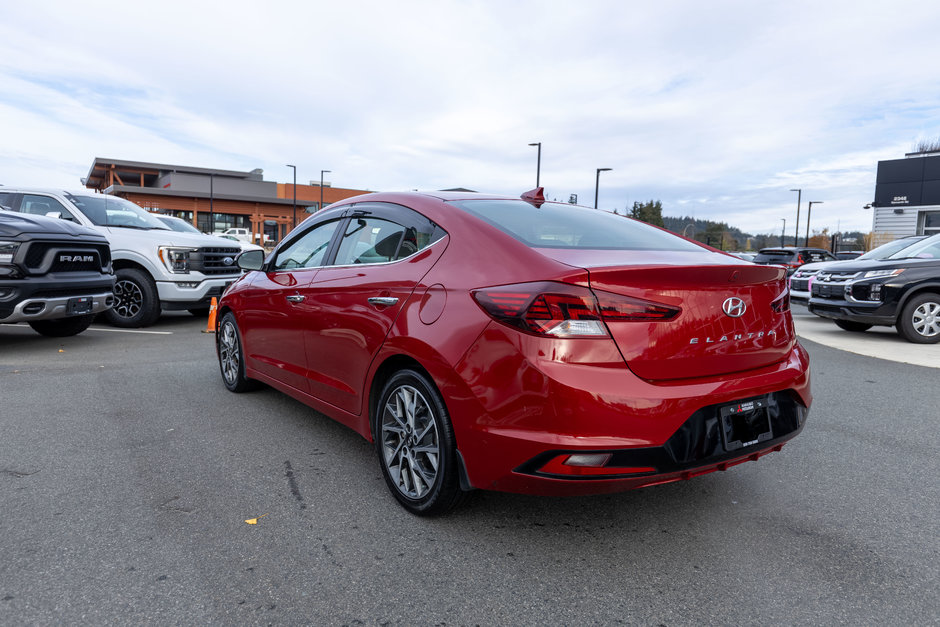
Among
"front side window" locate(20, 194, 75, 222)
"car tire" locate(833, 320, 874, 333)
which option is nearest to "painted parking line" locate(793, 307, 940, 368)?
"car tire" locate(833, 320, 874, 333)

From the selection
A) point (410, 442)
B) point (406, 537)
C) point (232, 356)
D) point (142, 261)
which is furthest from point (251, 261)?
point (142, 261)

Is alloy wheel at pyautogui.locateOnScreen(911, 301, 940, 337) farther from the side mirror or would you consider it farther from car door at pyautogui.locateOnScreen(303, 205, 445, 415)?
the side mirror

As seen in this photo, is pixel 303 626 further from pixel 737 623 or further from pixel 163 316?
pixel 163 316

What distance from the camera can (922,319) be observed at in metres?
8.69

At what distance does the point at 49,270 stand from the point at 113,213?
3.13 m

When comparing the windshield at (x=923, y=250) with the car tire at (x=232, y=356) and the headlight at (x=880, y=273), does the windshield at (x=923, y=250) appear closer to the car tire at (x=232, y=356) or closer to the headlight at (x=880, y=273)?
the headlight at (x=880, y=273)

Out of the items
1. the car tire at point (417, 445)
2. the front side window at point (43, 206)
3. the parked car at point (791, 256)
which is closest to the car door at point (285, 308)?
the car tire at point (417, 445)

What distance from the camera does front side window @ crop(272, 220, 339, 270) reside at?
13.3 ft

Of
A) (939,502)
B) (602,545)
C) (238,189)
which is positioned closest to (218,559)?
(602,545)

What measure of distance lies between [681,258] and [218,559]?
92.3 inches

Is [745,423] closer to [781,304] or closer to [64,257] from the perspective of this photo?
[781,304]

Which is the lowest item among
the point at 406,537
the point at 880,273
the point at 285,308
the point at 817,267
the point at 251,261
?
the point at 406,537

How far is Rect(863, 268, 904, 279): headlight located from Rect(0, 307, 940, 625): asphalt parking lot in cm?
523

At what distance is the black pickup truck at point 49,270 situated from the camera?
21.5 feet
